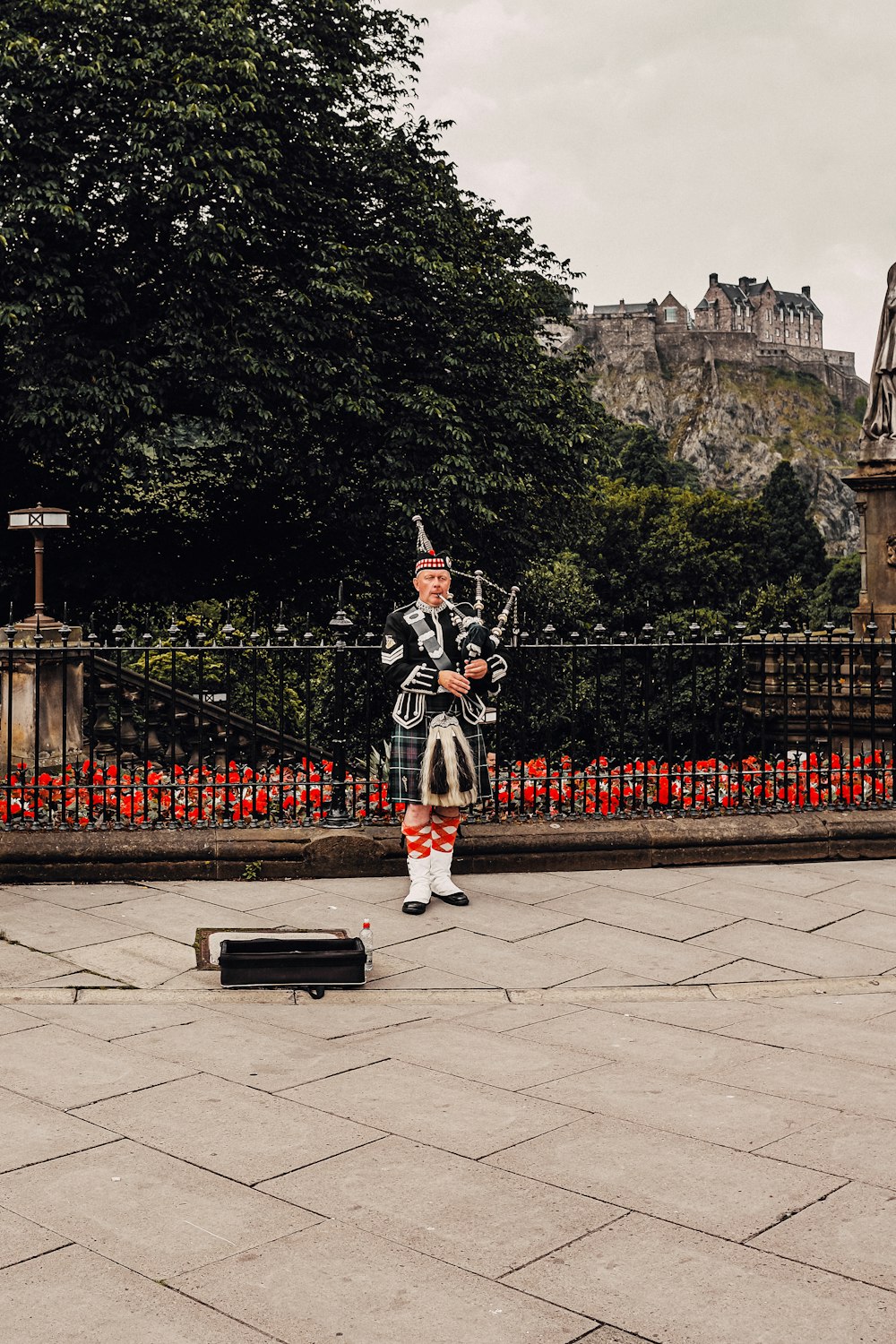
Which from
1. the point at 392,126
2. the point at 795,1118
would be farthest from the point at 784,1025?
the point at 392,126

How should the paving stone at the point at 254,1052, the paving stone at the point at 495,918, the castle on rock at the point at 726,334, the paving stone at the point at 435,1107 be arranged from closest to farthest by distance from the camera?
the paving stone at the point at 435,1107 → the paving stone at the point at 254,1052 → the paving stone at the point at 495,918 → the castle on rock at the point at 726,334

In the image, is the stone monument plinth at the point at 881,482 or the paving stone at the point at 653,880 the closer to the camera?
the paving stone at the point at 653,880

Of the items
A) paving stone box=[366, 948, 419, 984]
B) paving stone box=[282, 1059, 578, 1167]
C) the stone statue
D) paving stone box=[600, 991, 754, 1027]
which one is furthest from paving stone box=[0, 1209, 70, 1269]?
the stone statue

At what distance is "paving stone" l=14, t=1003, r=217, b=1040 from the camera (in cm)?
605

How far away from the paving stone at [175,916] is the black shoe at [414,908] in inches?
34.3

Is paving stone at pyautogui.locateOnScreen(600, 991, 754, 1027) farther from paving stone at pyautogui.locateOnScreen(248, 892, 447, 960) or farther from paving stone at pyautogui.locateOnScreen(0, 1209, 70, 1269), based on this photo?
paving stone at pyautogui.locateOnScreen(0, 1209, 70, 1269)

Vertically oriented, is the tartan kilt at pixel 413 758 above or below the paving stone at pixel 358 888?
above

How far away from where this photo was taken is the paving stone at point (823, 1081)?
523 cm

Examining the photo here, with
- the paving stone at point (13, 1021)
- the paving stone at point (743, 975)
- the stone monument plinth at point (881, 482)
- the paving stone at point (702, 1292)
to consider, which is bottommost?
the paving stone at point (702, 1292)

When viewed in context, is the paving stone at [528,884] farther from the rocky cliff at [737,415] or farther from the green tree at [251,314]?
the rocky cliff at [737,415]

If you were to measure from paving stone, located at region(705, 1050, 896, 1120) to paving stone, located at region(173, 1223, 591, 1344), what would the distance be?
1.90m

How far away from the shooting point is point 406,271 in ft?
78.9

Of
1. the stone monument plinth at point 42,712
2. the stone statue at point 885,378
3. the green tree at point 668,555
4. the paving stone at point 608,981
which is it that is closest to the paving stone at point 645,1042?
the paving stone at point 608,981

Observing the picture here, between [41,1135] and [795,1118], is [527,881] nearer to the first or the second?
[795,1118]
